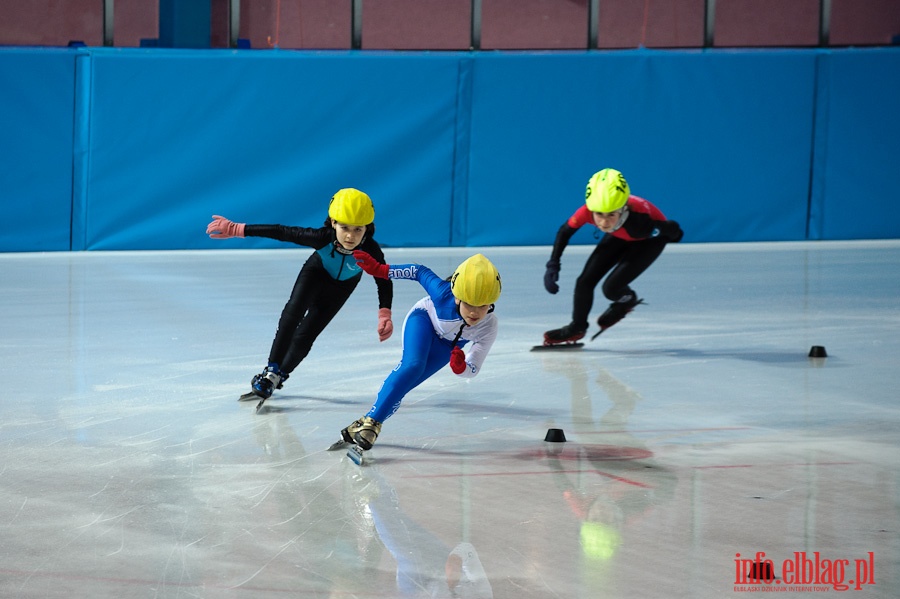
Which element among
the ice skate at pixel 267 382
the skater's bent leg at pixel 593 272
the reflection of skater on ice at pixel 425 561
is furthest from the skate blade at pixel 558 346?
the reflection of skater on ice at pixel 425 561

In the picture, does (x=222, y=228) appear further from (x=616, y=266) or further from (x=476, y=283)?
(x=616, y=266)

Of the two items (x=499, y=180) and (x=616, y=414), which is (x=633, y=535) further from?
(x=499, y=180)

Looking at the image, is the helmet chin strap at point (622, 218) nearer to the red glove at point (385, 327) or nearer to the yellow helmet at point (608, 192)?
the yellow helmet at point (608, 192)

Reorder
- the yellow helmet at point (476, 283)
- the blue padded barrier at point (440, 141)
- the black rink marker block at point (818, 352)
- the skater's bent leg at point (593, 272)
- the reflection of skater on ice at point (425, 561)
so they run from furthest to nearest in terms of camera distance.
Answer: the blue padded barrier at point (440, 141) < the skater's bent leg at point (593, 272) < the black rink marker block at point (818, 352) < the yellow helmet at point (476, 283) < the reflection of skater on ice at point (425, 561)

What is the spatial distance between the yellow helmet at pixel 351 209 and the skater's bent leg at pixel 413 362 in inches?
22.9

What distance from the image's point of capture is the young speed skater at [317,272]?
16.7 feet

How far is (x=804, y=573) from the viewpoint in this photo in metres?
3.27

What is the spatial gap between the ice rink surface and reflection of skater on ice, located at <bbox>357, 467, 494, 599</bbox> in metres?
0.01

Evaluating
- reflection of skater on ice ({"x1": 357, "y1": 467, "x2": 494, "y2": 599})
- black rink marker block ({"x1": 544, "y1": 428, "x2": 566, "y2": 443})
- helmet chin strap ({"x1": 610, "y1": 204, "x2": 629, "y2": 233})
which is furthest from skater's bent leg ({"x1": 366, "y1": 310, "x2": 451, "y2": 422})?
helmet chin strap ({"x1": 610, "y1": 204, "x2": 629, "y2": 233})

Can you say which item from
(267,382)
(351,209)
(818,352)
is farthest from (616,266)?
(267,382)

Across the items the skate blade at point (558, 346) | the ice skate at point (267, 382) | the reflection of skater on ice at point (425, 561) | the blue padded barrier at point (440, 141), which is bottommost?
the reflection of skater on ice at point (425, 561)

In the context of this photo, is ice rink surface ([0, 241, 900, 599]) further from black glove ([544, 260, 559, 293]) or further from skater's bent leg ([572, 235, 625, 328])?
black glove ([544, 260, 559, 293])

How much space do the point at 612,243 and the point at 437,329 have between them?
9.08 ft

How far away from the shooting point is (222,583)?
3.11 m
